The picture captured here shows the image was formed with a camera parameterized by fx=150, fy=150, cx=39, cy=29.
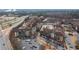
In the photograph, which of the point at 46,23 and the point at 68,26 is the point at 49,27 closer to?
the point at 46,23
